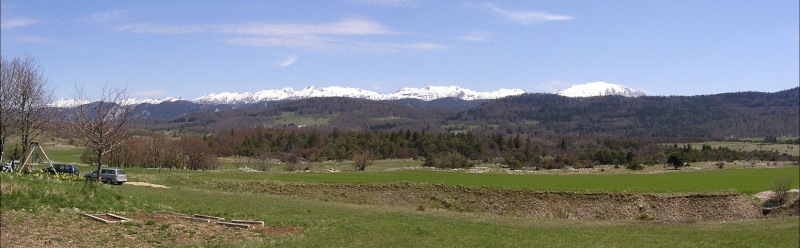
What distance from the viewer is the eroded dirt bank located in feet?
154

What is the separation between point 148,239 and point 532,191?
40.1 m

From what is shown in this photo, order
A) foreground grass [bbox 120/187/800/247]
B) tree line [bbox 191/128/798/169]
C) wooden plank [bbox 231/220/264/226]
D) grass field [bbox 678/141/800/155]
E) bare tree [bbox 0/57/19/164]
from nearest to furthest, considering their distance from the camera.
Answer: foreground grass [bbox 120/187/800/247] → wooden plank [bbox 231/220/264/226] → bare tree [bbox 0/57/19/164] → tree line [bbox 191/128/798/169] → grass field [bbox 678/141/800/155]

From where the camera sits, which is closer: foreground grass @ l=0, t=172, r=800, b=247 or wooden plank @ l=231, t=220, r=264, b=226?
foreground grass @ l=0, t=172, r=800, b=247

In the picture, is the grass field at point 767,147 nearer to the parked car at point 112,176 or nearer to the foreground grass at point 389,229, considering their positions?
the foreground grass at point 389,229

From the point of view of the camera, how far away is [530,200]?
164 ft

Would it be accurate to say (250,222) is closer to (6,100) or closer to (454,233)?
(454,233)

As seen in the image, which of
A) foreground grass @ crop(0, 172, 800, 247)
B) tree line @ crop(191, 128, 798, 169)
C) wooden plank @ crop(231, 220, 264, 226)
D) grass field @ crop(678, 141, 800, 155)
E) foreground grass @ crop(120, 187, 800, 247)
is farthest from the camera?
grass field @ crop(678, 141, 800, 155)

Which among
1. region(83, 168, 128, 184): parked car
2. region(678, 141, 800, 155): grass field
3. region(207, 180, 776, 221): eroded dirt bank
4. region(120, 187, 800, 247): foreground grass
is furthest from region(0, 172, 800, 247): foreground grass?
region(678, 141, 800, 155): grass field

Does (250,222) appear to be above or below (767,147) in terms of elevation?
below

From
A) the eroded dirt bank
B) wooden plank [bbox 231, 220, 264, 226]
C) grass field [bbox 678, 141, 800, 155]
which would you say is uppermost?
grass field [bbox 678, 141, 800, 155]

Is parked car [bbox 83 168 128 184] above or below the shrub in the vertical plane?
above

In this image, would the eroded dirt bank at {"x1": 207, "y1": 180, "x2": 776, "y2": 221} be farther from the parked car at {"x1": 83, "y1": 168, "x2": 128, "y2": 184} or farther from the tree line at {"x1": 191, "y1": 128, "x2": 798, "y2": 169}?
the tree line at {"x1": 191, "y1": 128, "x2": 798, "y2": 169}

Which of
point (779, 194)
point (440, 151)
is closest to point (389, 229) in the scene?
point (779, 194)

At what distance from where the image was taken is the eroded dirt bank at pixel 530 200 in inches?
1853
